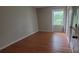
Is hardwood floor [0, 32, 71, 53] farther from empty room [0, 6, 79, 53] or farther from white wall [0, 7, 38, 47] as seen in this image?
white wall [0, 7, 38, 47]

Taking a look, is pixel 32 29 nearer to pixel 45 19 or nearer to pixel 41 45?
pixel 45 19

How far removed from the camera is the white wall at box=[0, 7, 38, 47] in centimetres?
302

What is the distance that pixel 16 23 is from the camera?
3.47 m

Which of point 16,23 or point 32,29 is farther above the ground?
point 16,23

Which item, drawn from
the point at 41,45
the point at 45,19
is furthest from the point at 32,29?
the point at 41,45

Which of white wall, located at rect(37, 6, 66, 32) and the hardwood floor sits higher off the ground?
white wall, located at rect(37, 6, 66, 32)

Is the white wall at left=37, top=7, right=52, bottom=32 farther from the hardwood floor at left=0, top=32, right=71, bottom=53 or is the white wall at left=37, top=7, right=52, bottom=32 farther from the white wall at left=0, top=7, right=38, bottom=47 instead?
the hardwood floor at left=0, top=32, right=71, bottom=53

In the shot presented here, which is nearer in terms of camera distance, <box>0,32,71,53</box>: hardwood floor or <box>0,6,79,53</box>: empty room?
<box>0,32,71,53</box>: hardwood floor

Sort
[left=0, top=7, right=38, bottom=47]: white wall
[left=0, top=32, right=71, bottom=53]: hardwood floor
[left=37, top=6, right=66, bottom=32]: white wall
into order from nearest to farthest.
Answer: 1. [left=0, top=32, right=71, bottom=53]: hardwood floor
2. [left=0, top=7, right=38, bottom=47]: white wall
3. [left=37, top=6, right=66, bottom=32]: white wall

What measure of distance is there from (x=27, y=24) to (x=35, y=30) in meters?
0.52

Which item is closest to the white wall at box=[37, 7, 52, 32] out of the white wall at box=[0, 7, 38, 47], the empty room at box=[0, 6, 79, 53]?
the empty room at box=[0, 6, 79, 53]

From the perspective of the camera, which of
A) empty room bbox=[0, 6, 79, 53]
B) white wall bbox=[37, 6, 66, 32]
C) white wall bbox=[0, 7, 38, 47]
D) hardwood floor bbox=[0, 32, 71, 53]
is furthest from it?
white wall bbox=[37, 6, 66, 32]

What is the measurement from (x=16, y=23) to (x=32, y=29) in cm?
59
